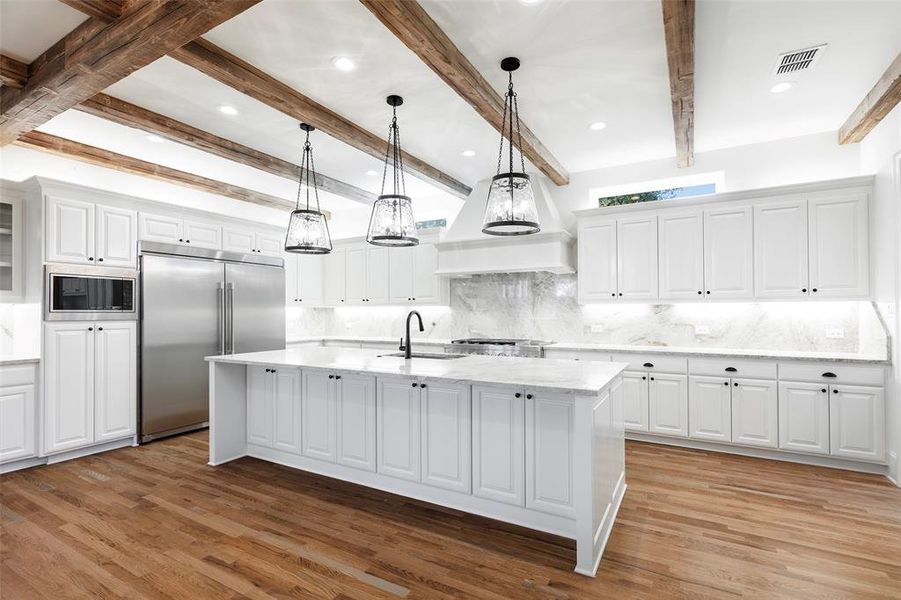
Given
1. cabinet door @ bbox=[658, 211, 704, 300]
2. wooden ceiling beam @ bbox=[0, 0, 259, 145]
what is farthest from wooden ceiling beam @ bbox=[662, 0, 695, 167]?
wooden ceiling beam @ bbox=[0, 0, 259, 145]

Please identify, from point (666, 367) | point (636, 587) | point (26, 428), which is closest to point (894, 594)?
point (636, 587)

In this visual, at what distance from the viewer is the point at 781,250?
4.05 metres

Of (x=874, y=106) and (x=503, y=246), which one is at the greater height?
(x=874, y=106)

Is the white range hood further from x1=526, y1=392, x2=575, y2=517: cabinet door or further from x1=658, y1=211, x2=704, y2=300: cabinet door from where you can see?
x1=526, y1=392, x2=575, y2=517: cabinet door

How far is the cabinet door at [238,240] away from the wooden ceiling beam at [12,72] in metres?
2.41

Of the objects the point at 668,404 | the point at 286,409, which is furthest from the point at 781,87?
the point at 286,409

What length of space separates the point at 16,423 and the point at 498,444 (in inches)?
156

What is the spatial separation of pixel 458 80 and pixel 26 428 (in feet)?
14.5

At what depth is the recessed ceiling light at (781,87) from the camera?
328 centimetres

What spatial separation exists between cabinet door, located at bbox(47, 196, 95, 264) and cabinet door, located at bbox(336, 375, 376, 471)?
2.78 meters

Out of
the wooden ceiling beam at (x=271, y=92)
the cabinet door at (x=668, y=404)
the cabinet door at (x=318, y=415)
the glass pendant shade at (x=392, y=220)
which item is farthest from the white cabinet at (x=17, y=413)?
the cabinet door at (x=668, y=404)

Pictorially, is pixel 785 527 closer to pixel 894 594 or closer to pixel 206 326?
pixel 894 594

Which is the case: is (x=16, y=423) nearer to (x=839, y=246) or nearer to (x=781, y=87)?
(x=781, y=87)

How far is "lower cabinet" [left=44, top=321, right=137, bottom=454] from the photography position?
152 inches
